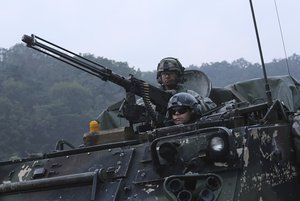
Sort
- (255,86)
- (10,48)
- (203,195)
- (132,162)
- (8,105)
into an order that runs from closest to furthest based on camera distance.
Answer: (203,195), (132,162), (255,86), (8,105), (10,48)

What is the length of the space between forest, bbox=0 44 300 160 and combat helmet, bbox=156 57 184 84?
49.6 feet

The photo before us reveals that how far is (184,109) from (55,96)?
1717 inches

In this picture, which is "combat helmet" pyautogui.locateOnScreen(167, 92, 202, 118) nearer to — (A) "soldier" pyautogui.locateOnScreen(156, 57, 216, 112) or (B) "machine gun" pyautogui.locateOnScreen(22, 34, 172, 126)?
(B) "machine gun" pyautogui.locateOnScreen(22, 34, 172, 126)

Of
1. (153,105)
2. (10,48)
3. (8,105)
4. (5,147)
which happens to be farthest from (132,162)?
(10,48)

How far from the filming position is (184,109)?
23.8ft

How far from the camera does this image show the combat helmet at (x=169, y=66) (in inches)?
399

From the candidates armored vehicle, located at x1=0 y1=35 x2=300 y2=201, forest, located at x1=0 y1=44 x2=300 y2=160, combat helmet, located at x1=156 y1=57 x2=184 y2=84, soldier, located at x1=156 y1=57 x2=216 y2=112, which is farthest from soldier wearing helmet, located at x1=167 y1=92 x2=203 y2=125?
forest, located at x1=0 y1=44 x2=300 y2=160

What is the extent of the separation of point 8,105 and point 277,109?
39.3 metres

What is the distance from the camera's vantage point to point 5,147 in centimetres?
3544

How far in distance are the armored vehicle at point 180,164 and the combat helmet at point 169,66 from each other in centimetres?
266

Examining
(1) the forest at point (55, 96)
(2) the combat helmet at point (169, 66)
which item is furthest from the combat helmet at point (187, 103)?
(1) the forest at point (55, 96)

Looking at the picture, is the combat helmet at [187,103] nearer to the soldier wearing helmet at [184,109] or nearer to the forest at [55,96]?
the soldier wearing helmet at [184,109]

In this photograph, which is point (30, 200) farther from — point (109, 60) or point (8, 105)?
point (8, 105)

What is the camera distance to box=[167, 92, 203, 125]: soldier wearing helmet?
7.23 meters
